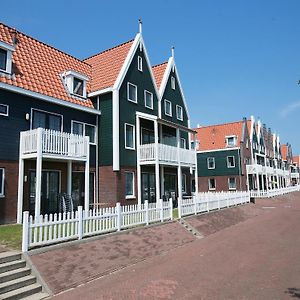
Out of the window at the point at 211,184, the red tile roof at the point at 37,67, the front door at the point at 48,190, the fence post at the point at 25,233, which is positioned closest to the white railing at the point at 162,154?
the red tile roof at the point at 37,67

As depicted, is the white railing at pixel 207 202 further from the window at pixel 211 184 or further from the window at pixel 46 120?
the window at pixel 211 184

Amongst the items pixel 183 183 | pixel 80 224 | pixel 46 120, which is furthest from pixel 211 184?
pixel 80 224

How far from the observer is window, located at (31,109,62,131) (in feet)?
55.5

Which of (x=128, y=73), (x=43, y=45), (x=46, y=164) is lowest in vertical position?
(x=46, y=164)

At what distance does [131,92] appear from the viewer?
2264 centimetres

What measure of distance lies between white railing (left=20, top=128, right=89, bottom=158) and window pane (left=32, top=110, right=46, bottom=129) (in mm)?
1315

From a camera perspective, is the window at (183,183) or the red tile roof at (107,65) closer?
the red tile roof at (107,65)

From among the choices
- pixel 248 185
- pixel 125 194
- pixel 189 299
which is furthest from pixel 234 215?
pixel 248 185

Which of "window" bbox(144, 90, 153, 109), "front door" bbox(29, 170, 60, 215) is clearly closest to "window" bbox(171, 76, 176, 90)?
"window" bbox(144, 90, 153, 109)

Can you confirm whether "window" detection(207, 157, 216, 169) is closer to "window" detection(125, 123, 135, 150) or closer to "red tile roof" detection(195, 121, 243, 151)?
"red tile roof" detection(195, 121, 243, 151)

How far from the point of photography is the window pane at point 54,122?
58.3ft

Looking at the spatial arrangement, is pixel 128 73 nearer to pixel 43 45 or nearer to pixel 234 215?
pixel 43 45

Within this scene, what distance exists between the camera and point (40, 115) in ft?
56.7

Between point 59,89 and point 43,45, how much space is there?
169 inches
